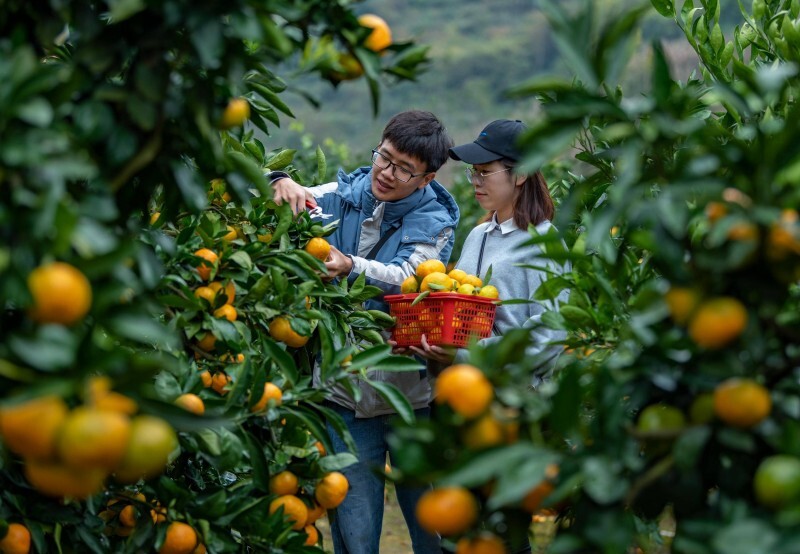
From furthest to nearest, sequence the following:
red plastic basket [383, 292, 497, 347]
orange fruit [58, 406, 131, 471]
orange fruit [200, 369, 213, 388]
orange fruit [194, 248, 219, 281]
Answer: red plastic basket [383, 292, 497, 347]
orange fruit [194, 248, 219, 281]
orange fruit [200, 369, 213, 388]
orange fruit [58, 406, 131, 471]

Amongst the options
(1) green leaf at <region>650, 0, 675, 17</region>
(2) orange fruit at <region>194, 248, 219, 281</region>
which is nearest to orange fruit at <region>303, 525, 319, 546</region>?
(2) orange fruit at <region>194, 248, 219, 281</region>

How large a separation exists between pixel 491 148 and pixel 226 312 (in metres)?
1.26

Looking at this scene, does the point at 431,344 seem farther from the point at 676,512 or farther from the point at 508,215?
the point at 676,512

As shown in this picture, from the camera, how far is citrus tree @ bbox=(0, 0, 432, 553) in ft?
3.03

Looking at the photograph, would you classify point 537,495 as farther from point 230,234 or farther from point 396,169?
point 396,169

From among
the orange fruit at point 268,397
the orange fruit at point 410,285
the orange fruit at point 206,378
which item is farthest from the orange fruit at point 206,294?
the orange fruit at point 410,285

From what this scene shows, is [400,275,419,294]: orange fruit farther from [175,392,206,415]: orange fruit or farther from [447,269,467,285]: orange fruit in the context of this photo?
[175,392,206,415]: orange fruit

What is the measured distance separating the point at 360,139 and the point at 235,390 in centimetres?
2496

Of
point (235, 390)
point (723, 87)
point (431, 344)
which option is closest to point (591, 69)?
point (723, 87)

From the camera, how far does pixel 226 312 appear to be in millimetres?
1866

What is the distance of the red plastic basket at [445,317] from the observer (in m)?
2.54

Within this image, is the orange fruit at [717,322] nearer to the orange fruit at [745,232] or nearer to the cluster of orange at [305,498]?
the orange fruit at [745,232]

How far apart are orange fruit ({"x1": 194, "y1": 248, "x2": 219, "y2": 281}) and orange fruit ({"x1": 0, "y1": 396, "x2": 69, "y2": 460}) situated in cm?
95

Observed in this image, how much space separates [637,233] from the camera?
1.17 meters
